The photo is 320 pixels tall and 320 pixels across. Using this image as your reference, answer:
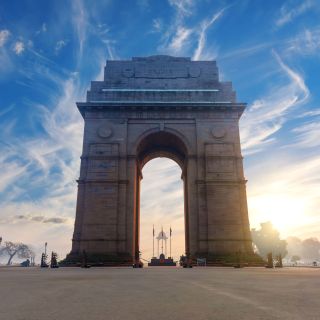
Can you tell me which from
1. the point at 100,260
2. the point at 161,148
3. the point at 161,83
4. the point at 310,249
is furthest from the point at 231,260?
→ the point at 310,249

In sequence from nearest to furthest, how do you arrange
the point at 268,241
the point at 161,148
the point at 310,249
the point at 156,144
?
the point at 156,144 → the point at 161,148 → the point at 268,241 → the point at 310,249

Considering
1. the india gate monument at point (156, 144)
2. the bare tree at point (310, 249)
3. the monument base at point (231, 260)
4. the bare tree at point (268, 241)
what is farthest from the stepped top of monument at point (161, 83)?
the bare tree at point (310, 249)

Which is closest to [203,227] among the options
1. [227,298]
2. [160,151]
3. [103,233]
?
[103,233]

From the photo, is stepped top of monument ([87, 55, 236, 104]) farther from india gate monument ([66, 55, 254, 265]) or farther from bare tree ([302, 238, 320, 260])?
bare tree ([302, 238, 320, 260])

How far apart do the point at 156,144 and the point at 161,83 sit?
660 centimetres

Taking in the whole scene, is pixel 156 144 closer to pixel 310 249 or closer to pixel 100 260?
pixel 100 260

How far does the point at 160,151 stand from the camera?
39.5m

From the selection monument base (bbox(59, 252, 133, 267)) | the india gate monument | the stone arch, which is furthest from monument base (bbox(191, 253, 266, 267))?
the stone arch

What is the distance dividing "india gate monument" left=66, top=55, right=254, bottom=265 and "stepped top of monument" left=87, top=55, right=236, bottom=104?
101 mm

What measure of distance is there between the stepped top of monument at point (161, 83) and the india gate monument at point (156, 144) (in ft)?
0.33

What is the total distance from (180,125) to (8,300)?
94.3 ft

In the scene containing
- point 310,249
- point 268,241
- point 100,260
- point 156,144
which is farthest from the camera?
point 310,249

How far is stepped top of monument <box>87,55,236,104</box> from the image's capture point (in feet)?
112

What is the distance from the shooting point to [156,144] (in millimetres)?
37594
